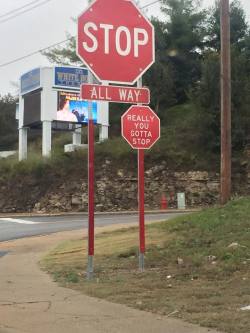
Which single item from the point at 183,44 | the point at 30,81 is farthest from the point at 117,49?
the point at 183,44

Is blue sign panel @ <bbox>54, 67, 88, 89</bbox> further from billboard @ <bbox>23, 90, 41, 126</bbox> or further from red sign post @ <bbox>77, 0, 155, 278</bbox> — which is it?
red sign post @ <bbox>77, 0, 155, 278</bbox>

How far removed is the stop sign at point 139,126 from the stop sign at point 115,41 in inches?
22.9

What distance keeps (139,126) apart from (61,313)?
4.29 meters

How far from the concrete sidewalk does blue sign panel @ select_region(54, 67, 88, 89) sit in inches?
1136

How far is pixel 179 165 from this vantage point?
37.6m

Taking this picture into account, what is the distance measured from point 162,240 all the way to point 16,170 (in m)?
26.8

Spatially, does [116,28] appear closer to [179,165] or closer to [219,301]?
[219,301]

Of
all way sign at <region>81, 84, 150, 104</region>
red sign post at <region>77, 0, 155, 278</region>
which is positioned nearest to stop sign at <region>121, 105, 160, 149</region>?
red sign post at <region>77, 0, 155, 278</region>

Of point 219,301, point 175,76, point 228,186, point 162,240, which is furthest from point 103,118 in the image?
point 219,301

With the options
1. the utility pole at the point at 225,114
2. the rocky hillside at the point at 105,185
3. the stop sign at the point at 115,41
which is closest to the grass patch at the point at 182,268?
the utility pole at the point at 225,114

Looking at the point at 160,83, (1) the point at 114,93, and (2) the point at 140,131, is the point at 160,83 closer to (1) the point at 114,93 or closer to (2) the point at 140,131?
(2) the point at 140,131

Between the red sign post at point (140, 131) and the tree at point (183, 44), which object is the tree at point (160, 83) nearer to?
the tree at point (183, 44)

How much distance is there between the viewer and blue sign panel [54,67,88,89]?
39250 mm

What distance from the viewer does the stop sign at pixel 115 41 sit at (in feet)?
34.7
